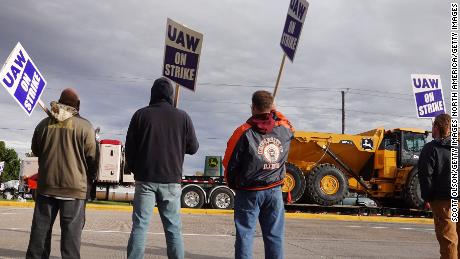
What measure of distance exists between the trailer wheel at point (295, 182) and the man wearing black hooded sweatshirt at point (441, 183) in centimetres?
989

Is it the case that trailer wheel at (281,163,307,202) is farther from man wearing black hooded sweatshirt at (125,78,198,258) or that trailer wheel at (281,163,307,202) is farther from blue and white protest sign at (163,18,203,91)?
man wearing black hooded sweatshirt at (125,78,198,258)

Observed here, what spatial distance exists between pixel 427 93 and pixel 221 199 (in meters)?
9.15

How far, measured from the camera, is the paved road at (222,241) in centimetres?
666

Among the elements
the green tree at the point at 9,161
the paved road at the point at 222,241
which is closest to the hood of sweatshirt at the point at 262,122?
the paved road at the point at 222,241

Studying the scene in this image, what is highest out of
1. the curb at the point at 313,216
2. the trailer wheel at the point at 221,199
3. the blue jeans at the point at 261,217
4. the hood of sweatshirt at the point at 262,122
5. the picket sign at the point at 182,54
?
the picket sign at the point at 182,54

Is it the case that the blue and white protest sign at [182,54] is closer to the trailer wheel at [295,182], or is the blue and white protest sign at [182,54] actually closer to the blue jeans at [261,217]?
the blue jeans at [261,217]

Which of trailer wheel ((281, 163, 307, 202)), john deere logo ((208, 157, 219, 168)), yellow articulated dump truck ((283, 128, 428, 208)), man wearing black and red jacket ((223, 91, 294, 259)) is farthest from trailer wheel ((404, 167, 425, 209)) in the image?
man wearing black and red jacket ((223, 91, 294, 259))

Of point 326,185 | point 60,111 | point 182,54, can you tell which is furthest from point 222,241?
point 326,185

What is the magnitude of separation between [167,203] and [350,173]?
42.5 ft

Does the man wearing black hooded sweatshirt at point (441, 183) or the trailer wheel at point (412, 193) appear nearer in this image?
the man wearing black hooded sweatshirt at point (441, 183)

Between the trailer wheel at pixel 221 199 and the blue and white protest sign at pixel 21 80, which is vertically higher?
the blue and white protest sign at pixel 21 80

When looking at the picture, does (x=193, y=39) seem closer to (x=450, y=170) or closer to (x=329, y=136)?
(x=450, y=170)

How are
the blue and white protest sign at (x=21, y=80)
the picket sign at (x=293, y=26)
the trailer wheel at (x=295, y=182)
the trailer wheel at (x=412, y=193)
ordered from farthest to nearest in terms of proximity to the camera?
the trailer wheel at (x=412, y=193) < the trailer wheel at (x=295, y=182) < the picket sign at (x=293, y=26) < the blue and white protest sign at (x=21, y=80)

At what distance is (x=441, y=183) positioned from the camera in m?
4.86
